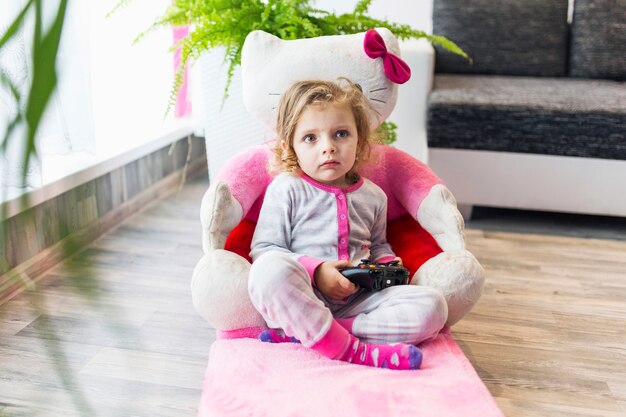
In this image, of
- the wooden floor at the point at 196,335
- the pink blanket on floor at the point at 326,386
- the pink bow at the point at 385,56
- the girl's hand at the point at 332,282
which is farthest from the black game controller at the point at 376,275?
the pink bow at the point at 385,56

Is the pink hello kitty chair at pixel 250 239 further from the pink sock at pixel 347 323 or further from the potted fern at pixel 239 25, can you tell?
the potted fern at pixel 239 25

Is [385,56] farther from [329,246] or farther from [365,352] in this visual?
[365,352]

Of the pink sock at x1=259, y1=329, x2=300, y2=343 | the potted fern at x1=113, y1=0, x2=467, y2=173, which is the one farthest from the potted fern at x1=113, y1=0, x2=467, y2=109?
the pink sock at x1=259, y1=329, x2=300, y2=343

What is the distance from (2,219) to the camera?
33cm

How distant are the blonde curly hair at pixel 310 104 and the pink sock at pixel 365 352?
398mm

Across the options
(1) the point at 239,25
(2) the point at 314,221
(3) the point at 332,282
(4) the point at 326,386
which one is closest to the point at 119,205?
(1) the point at 239,25

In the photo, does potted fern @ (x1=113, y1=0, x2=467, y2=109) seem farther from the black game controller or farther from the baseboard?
the black game controller

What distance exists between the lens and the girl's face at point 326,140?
1385mm

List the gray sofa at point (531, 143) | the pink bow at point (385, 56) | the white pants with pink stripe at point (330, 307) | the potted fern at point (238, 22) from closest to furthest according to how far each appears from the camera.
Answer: the white pants with pink stripe at point (330, 307)
the pink bow at point (385, 56)
the potted fern at point (238, 22)
the gray sofa at point (531, 143)

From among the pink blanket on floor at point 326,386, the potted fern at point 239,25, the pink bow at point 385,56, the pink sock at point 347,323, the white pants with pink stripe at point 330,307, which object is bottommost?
the pink blanket on floor at point 326,386

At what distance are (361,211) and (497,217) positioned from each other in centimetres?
121

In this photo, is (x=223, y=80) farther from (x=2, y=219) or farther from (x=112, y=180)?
(x=2, y=219)

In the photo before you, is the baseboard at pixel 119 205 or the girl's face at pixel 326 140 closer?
the girl's face at pixel 326 140

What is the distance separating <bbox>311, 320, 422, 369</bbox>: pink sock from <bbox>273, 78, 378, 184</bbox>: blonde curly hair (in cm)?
40
